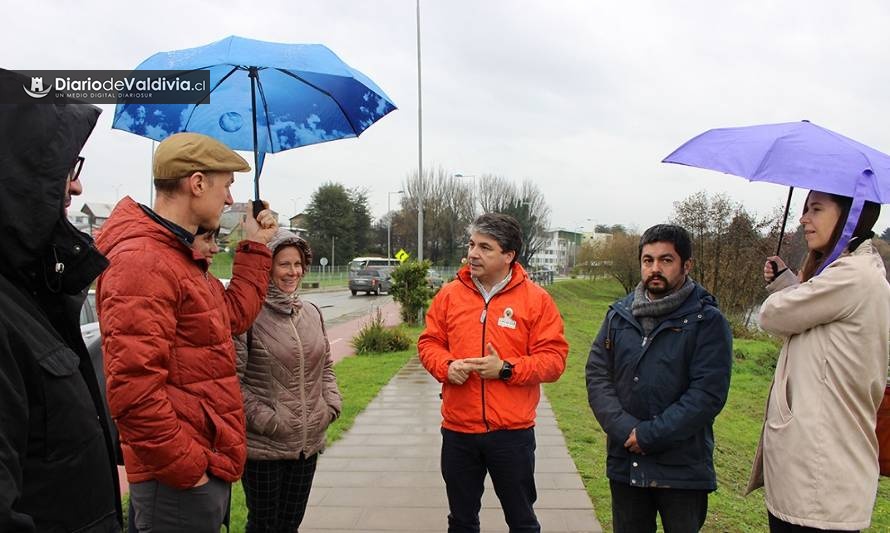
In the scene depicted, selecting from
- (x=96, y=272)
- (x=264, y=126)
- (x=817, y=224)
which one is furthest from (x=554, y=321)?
(x=96, y=272)

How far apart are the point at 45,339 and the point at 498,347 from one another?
2221 millimetres

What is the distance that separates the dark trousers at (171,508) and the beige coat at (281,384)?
824 millimetres

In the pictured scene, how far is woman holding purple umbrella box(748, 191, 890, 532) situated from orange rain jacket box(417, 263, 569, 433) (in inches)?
43.6

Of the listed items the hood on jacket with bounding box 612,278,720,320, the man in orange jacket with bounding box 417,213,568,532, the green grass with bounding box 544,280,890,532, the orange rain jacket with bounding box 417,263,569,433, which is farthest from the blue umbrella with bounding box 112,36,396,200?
the green grass with bounding box 544,280,890,532

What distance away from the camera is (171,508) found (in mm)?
2105

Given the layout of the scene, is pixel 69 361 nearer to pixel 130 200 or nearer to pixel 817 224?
pixel 130 200

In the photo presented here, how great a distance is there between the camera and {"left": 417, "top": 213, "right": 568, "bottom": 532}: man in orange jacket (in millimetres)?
3176

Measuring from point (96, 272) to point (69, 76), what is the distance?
5.32m

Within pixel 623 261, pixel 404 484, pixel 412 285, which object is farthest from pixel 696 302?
pixel 623 261

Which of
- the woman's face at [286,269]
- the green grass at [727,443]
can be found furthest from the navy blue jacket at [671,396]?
the woman's face at [286,269]

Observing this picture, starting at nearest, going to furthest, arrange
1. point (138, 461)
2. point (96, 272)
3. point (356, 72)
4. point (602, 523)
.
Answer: point (96, 272) < point (138, 461) < point (356, 72) < point (602, 523)

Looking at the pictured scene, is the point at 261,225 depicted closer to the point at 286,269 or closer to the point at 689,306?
the point at 286,269

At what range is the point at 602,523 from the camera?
13.6ft

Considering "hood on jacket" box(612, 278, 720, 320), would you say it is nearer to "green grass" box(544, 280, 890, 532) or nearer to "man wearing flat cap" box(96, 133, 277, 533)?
"green grass" box(544, 280, 890, 532)
